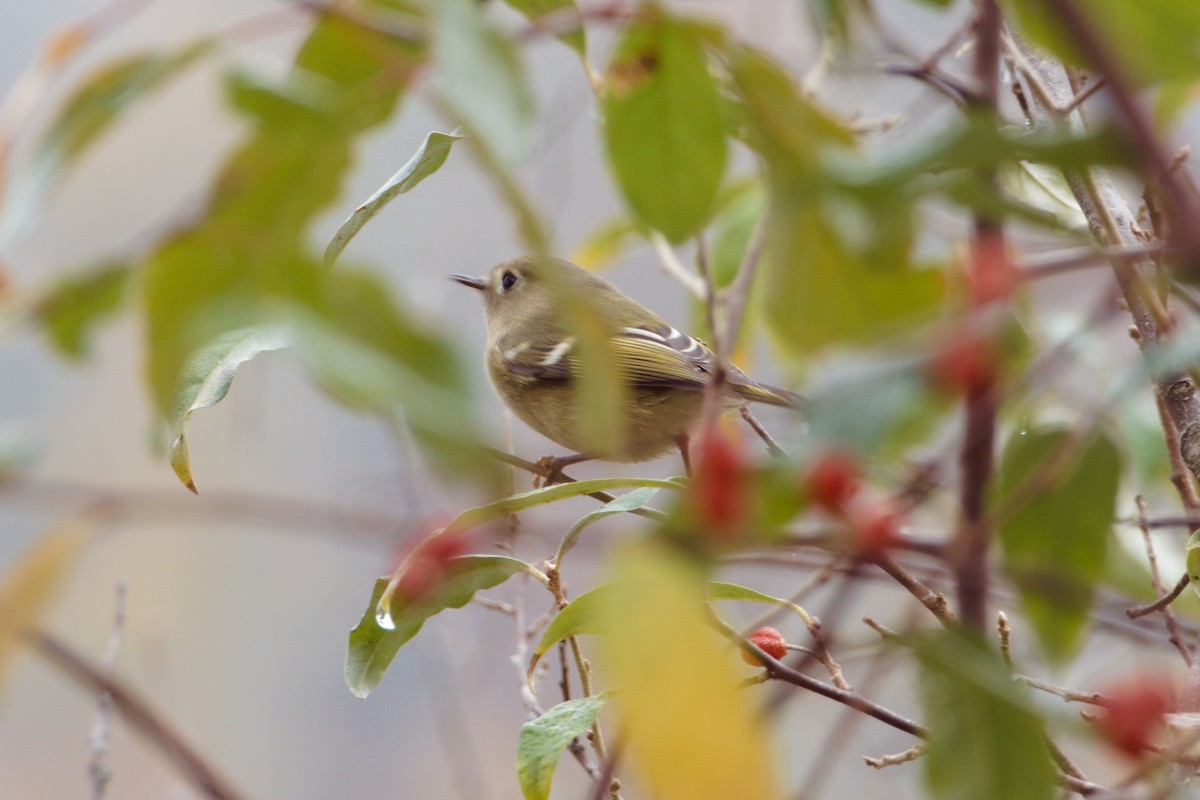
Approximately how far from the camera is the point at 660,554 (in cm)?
37

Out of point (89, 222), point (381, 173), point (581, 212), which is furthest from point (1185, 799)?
point (89, 222)

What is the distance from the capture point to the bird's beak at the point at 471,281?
271 centimetres

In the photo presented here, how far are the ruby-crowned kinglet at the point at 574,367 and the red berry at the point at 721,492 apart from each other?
1.41 metres

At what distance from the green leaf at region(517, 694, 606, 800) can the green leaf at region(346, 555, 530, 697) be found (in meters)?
0.12

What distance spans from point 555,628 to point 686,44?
0.49 metres

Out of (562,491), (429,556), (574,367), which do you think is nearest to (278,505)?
(429,556)

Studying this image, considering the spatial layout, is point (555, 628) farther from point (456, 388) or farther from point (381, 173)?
point (381, 173)

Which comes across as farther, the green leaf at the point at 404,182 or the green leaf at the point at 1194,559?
the green leaf at the point at 1194,559

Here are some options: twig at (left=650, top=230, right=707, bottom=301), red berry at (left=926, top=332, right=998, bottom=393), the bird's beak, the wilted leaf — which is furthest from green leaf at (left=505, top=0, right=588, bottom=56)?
the bird's beak

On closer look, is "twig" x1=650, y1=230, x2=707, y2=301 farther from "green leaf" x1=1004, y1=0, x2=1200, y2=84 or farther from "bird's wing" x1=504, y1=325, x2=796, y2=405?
"green leaf" x1=1004, y1=0, x2=1200, y2=84

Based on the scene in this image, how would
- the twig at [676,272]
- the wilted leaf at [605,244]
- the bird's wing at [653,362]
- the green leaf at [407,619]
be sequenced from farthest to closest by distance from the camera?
1. the bird's wing at [653,362]
2. the wilted leaf at [605,244]
3. the twig at [676,272]
4. the green leaf at [407,619]

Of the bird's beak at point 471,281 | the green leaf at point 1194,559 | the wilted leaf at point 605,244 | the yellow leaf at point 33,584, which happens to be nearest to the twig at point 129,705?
the yellow leaf at point 33,584

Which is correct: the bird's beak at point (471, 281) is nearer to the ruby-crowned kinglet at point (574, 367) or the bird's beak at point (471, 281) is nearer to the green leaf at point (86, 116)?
the ruby-crowned kinglet at point (574, 367)

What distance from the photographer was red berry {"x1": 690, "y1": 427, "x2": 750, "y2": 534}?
0.38 meters
